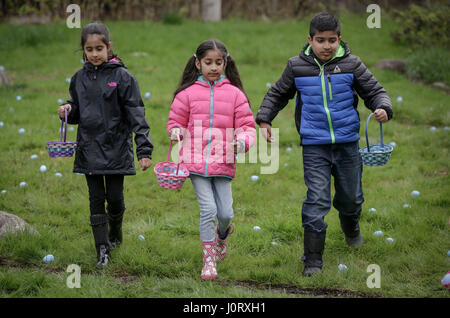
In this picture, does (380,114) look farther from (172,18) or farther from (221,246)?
(172,18)

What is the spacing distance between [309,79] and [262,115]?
41 cm

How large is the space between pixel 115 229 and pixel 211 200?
3.01 ft

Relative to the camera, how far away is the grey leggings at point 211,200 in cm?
372

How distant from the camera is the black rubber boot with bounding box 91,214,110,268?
393 cm

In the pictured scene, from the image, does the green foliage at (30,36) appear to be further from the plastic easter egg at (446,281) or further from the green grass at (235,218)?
the plastic easter egg at (446,281)

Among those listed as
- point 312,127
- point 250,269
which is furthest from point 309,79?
point 250,269

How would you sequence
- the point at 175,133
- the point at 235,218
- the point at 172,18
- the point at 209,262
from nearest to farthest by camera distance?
the point at 175,133, the point at 209,262, the point at 235,218, the point at 172,18

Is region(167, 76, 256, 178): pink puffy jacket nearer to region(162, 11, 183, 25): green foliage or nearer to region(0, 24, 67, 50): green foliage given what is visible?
region(0, 24, 67, 50): green foliage

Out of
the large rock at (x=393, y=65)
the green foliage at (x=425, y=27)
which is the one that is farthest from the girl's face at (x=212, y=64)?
the green foliage at (x=425, y=27)

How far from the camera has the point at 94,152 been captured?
3797 mm

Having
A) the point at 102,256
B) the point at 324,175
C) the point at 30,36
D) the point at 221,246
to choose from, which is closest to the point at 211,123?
the point at 324,175

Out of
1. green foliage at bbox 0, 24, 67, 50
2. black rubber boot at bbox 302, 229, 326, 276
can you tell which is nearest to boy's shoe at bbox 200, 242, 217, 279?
black rubber boot at bbox 302, 229, 326, 276

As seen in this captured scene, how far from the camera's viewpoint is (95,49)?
148 inches
